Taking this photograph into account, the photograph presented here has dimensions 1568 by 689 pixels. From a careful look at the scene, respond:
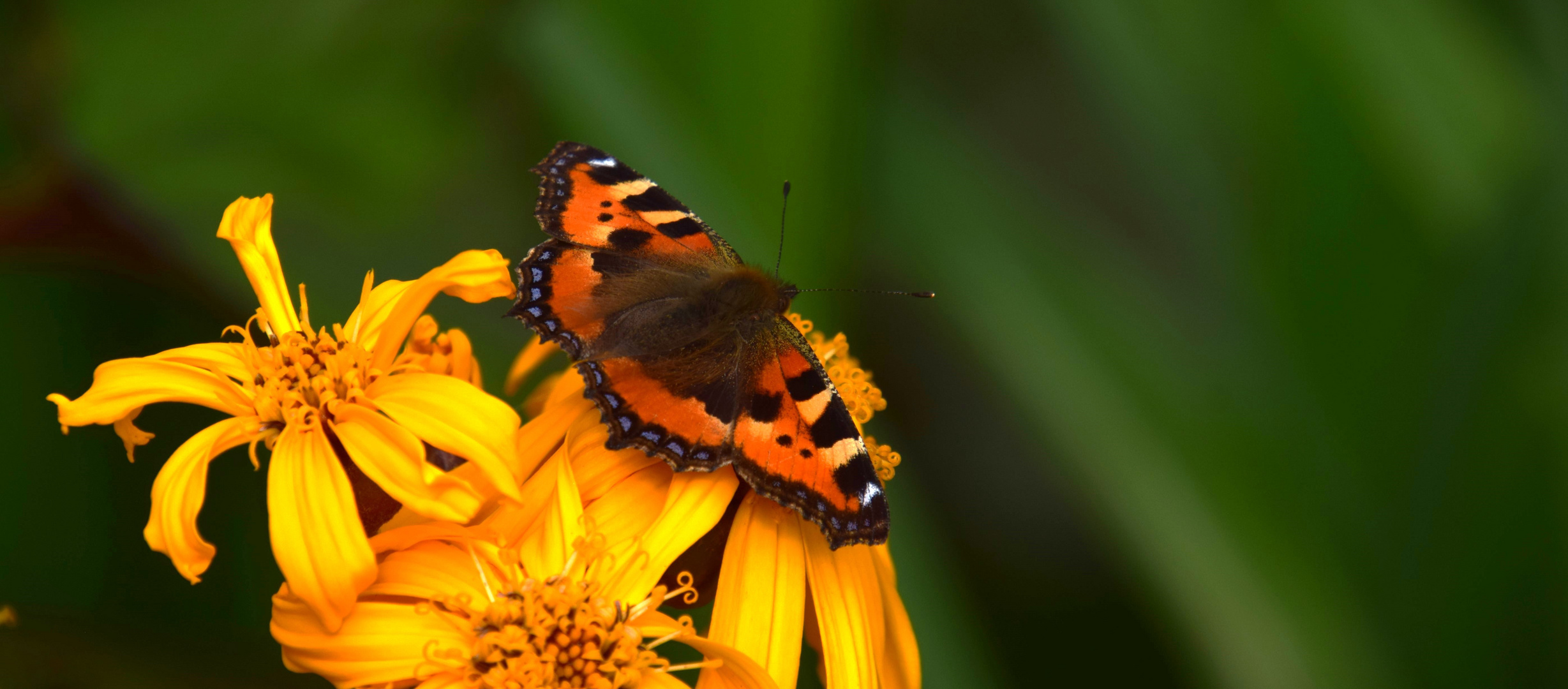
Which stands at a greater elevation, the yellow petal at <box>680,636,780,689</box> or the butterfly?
the butterfly

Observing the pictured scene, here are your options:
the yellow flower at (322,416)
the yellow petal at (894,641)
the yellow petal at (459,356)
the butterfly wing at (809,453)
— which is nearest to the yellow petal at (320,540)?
the yellow flower at (322,416)

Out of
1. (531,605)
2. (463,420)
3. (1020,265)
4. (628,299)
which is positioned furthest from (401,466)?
(1020,265)

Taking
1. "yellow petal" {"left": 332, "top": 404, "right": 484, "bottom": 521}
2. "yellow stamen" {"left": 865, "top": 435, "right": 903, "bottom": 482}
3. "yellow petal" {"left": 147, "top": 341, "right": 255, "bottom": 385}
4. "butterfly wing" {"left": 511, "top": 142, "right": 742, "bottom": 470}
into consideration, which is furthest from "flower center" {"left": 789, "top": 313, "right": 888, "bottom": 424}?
"yellow petal" {"left": 147, "top": 341, "right": 255, "bottom": 385}

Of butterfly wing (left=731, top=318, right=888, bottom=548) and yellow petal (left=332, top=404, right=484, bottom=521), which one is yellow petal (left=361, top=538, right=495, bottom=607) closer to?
yellow petal (left=332, top=404, right=484, bottom=521)

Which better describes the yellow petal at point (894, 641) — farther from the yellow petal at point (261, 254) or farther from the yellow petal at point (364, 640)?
the yellow petal at point (261, 254)

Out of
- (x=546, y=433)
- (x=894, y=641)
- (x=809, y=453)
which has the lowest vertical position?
(x=894, y=641)

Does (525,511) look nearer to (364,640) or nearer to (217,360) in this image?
(364,640)
